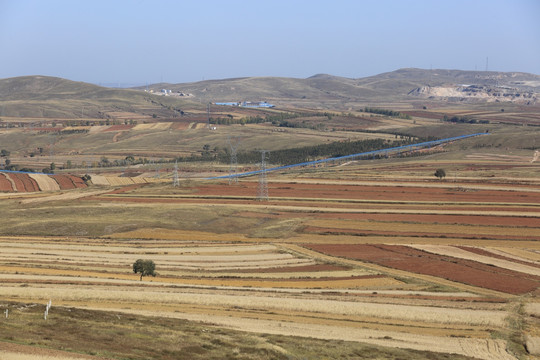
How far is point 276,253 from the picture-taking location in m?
70.8

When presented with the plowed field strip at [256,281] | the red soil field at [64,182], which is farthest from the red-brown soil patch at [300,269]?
the red soil field at [64,182]

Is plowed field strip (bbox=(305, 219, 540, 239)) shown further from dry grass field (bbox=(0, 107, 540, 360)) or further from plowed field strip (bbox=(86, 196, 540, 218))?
plowed field strip (bbox=(86, 196, 540, 218))

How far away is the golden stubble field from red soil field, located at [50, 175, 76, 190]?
13.6 metres

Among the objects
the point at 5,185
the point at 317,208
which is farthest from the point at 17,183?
the point at 317,208

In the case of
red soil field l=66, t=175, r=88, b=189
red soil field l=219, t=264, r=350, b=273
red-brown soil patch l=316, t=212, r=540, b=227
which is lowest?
red soil field l=66, t=175, r=88, b=189

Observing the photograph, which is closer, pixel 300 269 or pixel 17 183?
pixel 300 269

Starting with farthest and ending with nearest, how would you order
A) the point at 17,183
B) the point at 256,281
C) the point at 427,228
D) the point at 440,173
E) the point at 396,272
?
the point at 17,183 < the point at 440,173 < the point at 427,228 < the point at 396,272 < the point at 256,281

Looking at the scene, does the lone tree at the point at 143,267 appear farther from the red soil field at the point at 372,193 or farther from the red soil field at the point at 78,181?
the red soil field at the point at 78,181

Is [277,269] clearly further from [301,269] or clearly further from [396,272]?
[396,272]

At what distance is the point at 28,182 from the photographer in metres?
132

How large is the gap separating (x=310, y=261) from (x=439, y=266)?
12.6 meters

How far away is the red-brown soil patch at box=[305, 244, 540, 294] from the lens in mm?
57188

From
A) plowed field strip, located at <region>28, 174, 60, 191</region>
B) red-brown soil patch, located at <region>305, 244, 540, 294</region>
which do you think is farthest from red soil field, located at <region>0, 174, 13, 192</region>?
red-brown soil patch, located at <region>305, 244, 540, 294</region>

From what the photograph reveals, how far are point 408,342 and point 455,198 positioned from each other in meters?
69.1
